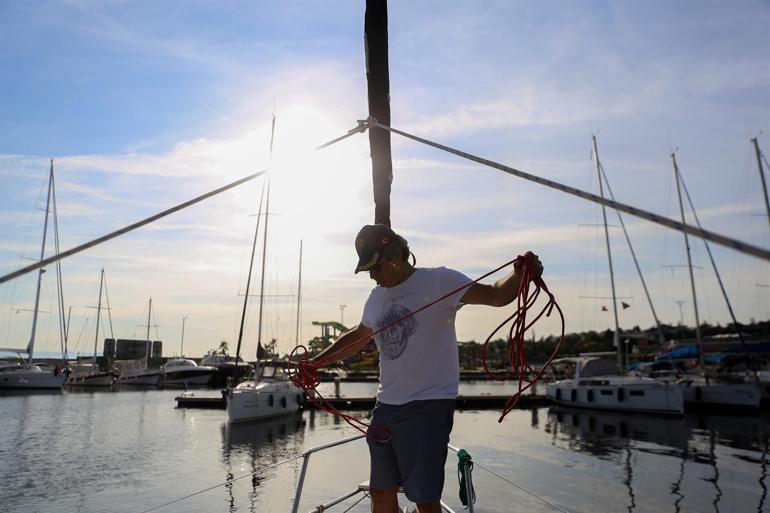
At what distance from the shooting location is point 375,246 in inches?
114

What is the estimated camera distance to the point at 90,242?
290 cm

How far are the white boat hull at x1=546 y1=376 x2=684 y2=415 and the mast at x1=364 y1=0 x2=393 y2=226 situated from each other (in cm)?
2786

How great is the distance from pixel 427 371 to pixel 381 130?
2.19 m

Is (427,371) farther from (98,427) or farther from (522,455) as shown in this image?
(98,427)

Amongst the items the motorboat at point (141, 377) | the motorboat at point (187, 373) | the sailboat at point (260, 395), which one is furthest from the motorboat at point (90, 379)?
the sailboat at point (260, 395)

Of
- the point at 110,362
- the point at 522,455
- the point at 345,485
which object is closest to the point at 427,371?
the point at 345,485

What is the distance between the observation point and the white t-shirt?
9.17 feet

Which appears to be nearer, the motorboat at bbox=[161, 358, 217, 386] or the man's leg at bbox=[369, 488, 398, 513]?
the man's leg at bbox=[369, 488, 398, 513]

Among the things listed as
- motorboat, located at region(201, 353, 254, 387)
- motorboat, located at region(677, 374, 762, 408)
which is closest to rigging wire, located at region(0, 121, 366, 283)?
motorboat, located at region(677, 374, 762, 408)

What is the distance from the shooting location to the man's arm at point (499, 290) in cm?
257

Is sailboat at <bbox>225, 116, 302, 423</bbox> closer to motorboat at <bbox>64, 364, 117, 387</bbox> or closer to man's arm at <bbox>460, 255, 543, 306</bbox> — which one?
man's arm at <bbox>460, 255, 543, 306</bbox>

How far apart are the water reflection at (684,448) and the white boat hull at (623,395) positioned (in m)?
0.53

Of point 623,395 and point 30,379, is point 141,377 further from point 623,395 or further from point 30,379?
point 623,395

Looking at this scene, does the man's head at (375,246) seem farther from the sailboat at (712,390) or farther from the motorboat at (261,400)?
the sailboat at (712,390)
